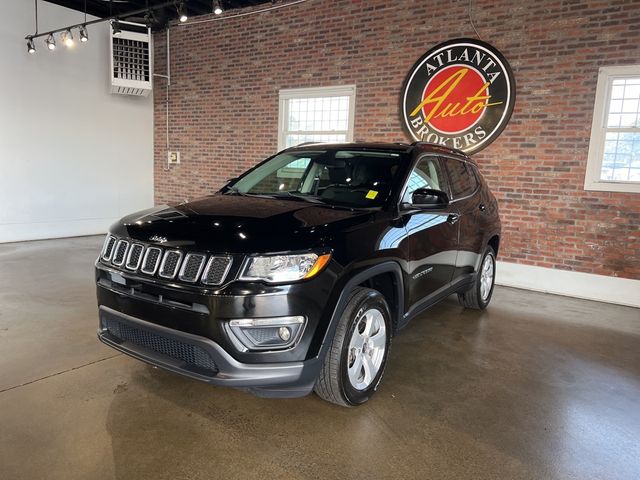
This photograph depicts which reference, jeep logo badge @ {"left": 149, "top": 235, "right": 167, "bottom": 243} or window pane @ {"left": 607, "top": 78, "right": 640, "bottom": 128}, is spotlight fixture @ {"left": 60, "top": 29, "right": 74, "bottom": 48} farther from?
window pane @ {"left": 607, "top": 78, "right": 640, "bottom": 128}

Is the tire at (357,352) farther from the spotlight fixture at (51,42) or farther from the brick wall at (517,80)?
the spotlight fixture at (51,42)

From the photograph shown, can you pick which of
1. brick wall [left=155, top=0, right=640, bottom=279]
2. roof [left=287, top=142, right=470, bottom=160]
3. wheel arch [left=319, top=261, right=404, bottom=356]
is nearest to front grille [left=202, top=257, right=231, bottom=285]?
wheel arch [left=319, top=261, right=404, bottom=356]

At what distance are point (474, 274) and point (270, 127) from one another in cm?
485

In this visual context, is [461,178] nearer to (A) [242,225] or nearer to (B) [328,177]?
(B) [328,177]

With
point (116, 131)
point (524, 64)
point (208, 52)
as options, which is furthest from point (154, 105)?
point (524, 64)

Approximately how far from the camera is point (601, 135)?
536 cm

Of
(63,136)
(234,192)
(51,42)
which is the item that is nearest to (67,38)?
(51,42)

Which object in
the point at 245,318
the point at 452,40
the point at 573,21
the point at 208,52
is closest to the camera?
the point at 245,318

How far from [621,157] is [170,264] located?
5336 mm

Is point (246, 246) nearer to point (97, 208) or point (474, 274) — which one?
point (474, 274)

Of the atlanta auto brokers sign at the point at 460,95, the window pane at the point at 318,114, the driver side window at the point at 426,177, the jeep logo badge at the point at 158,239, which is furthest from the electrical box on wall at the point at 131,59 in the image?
the jeep logo badge at the point at 158,239

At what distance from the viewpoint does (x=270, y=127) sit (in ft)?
26.1

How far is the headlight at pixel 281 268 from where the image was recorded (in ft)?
6.99

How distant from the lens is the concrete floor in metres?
2.18
